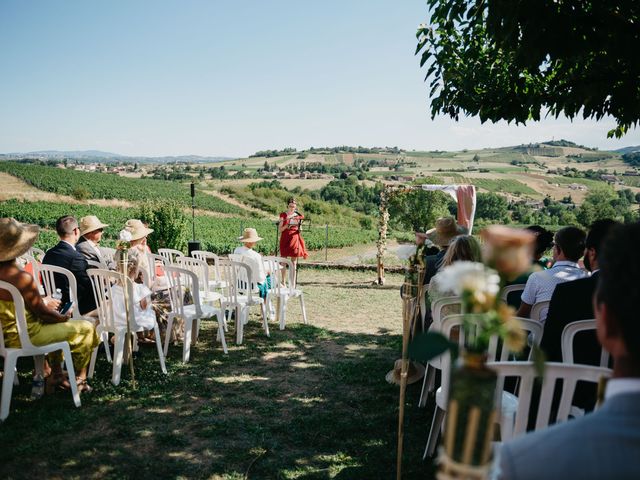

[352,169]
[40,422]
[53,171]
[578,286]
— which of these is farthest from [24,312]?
[352,169]

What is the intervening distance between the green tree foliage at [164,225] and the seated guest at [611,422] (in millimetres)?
12017

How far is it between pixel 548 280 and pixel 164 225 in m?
10.4

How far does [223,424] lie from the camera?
3.96 metres

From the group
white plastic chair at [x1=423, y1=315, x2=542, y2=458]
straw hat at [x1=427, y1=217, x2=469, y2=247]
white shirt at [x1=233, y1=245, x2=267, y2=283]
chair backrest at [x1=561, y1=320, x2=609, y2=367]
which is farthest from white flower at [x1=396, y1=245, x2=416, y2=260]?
white shirt at [x1=233, y1=245, x2=267, y2=283]

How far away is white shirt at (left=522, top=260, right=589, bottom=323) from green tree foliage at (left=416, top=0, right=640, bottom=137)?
4.72 ft

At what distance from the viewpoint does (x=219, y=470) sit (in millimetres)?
3246

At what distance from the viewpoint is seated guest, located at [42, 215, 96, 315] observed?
5.01 metres

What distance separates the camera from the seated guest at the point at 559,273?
379 centimetres

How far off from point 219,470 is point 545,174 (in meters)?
75.8

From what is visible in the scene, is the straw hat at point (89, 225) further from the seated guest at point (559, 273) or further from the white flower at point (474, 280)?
the white flower at point (474, 280)

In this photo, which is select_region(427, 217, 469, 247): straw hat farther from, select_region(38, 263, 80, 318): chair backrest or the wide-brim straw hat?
select_region(38, 263, 80, 318): chair backrest

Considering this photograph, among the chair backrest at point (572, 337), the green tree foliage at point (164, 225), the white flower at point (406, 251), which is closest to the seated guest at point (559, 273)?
the chair backrest at point (572, 337)

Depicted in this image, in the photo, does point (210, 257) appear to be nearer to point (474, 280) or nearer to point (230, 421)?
point (230, 421)

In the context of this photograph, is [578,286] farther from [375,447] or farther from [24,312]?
[24,312]
